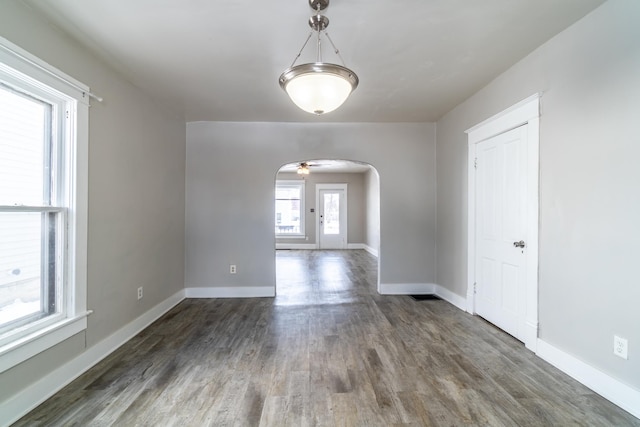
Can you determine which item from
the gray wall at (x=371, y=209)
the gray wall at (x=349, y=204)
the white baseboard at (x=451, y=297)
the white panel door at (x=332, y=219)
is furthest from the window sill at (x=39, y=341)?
the white panel door at (x=332, y=219)

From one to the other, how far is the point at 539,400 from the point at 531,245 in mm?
1220

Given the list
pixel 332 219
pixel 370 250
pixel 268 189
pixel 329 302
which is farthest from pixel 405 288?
pixel 332 219

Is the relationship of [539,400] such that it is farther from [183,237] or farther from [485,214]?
[183,237]

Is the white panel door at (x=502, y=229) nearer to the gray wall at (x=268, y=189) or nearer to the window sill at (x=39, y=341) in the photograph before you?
the gray wall at (x=268, y=189)

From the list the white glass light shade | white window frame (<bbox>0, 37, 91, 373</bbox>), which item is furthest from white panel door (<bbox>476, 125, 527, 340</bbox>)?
white window frame (<bbox>0, 37, 91, 373</bbox>)

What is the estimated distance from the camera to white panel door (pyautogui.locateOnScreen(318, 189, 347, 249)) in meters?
9.95

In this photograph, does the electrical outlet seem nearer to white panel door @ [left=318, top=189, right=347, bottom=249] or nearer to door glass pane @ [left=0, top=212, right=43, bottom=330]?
door glass pane @ [left=0, top=212, right=43, bottom=330]

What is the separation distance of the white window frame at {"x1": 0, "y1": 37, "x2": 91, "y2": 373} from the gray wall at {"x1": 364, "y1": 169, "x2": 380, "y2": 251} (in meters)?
7.00

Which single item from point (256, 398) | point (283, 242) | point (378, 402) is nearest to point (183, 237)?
point (256, 398)

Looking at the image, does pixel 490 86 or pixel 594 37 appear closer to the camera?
pixel 594 37

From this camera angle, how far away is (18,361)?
1795 mm

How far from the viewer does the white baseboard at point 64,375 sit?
5.77ft

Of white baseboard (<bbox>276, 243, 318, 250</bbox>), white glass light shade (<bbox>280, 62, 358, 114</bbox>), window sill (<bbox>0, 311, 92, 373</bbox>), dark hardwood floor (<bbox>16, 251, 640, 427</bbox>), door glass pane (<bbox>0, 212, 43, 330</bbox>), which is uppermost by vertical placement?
white glass light shade (<bbox>280, 62, 358, 114</bbox>)

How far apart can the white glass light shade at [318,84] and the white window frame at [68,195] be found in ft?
5.24
